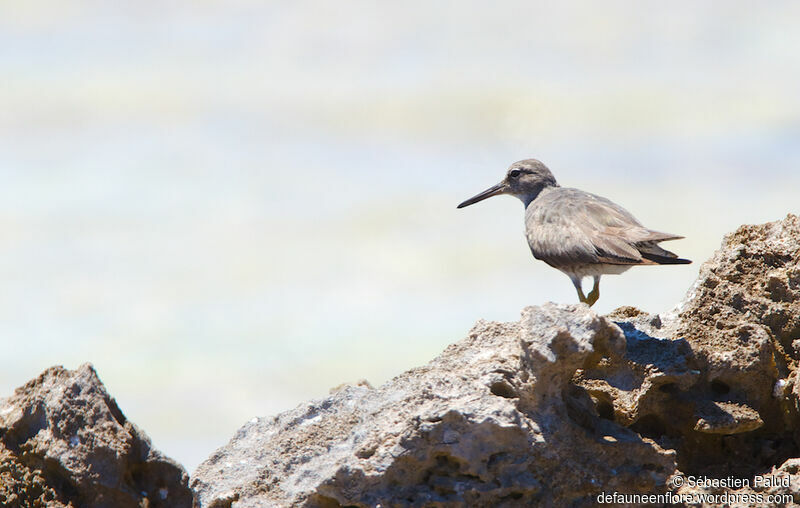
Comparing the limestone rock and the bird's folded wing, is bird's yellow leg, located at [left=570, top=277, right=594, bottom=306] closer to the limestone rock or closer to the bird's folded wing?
the bird's folded wing

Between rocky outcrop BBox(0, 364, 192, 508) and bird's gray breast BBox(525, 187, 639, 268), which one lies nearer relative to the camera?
rocky outcrop BBox(0, 364, 192, 508)

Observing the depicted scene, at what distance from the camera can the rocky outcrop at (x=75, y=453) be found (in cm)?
526

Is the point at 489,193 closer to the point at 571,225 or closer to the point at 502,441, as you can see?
the point at 571,225

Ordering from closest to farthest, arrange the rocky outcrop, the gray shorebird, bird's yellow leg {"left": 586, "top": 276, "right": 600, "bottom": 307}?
1. the rocky outcrop
2. the gray shorebird
3. bird's yellow leg {"left": 586, "top": 276, "right": 600, "bottom": 307}

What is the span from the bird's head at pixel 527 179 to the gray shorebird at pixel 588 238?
1356 millimetres

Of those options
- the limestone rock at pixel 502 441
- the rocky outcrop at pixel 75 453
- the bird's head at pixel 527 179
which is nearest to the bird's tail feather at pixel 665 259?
the limestone rock at pixel 502 441

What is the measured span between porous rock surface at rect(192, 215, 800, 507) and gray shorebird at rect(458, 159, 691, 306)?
940 mm

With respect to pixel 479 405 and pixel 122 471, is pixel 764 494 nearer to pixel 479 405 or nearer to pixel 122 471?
pixel 479 405

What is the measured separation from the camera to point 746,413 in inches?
250

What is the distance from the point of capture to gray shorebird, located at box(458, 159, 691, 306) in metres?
8.28

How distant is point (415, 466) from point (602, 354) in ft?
4.24

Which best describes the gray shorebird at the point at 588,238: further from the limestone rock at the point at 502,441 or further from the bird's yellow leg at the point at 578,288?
the limestone rock at the point at 502,441

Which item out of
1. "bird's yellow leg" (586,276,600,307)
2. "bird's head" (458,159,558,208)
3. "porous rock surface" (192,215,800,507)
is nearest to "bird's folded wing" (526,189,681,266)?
"bird's yellow leg" (586,276,600,307)

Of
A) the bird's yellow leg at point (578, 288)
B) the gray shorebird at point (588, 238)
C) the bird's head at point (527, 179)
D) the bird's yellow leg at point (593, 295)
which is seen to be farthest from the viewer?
the bird's head at point (527, 179)
